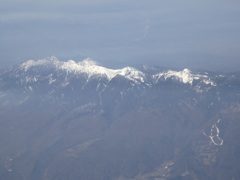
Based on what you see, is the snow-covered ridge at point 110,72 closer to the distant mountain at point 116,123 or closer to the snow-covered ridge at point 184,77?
the snow-covered ridge at point 184,77

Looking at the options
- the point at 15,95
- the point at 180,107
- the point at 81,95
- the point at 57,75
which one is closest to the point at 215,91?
the point at 180,107

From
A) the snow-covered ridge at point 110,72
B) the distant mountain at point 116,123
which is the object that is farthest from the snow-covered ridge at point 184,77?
the distant mountain at point 116,123

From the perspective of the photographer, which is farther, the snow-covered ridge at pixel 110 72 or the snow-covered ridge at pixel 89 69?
the snow-covered ridge at pixel 89 69

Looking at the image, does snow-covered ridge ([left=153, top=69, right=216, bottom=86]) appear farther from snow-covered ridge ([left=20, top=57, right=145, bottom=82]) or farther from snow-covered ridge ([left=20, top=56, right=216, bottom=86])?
snow-covered ridge ([left=20, top=57, right=145, bottom=82])

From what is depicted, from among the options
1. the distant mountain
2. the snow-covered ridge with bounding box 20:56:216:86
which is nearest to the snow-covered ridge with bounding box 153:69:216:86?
the snow-covered ridge with bounding box 20:56:216:86

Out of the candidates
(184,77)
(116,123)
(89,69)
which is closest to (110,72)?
(89,69)

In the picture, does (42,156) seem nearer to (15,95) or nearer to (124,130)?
(124,130)
